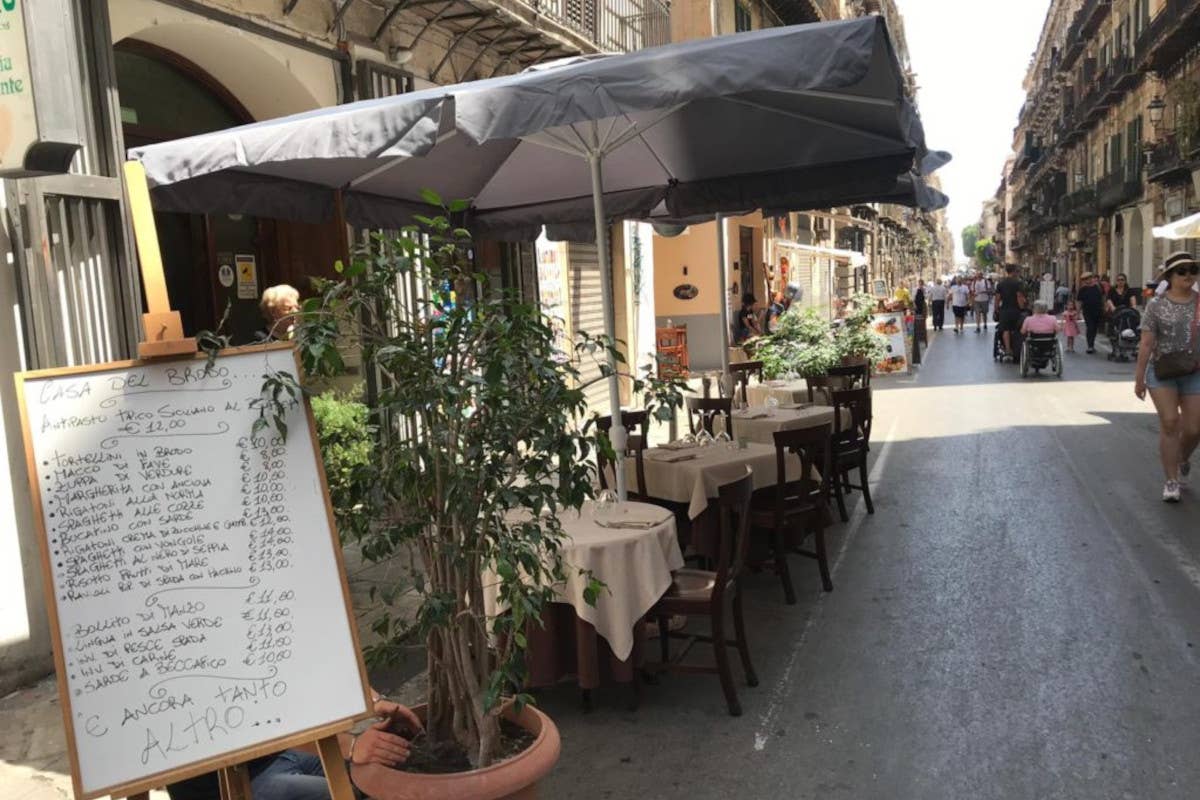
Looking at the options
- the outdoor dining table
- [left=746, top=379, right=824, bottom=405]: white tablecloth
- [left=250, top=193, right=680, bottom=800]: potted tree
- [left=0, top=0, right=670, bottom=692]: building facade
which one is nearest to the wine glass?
the outdoor dining table

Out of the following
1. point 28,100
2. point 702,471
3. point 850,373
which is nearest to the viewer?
point 28,100

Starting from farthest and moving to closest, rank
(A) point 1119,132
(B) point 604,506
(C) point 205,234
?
(A) point 1119,132 → (C) point 205,234 → (B) point 604,506

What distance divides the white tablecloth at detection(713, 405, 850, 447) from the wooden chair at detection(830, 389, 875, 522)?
13cm

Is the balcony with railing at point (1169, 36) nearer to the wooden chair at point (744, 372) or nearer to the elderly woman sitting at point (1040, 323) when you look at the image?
the elderly woman sitting at point (1040, 323)

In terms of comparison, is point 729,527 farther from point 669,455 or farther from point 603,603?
point 669,455

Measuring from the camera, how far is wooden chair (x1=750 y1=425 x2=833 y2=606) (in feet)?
18.2

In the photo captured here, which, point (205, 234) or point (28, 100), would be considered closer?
point (28, 100)

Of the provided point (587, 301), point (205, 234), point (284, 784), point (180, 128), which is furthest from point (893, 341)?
point (284, 784)

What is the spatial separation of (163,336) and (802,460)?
13.6 ft

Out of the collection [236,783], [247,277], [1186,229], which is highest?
[1186,229]

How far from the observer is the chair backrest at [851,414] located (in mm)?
7316

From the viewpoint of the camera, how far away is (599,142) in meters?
5.62

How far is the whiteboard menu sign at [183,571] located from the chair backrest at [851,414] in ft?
17.8

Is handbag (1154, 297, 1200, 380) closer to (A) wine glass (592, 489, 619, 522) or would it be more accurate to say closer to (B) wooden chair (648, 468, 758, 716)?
(B) wooden chair (648, 468, 758, 716)
